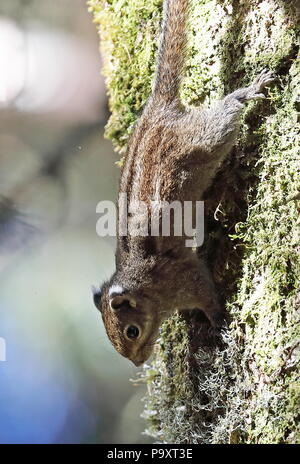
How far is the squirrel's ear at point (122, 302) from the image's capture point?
3.07 m

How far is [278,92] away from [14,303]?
2.61m

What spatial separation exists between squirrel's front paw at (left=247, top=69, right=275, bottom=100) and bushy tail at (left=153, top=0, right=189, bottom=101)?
0.47 meters

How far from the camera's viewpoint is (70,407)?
4.43m

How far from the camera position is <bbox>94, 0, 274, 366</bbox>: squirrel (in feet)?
9.44

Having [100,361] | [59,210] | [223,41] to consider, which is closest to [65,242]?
[59,210]

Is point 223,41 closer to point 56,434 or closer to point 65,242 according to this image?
point 65,242

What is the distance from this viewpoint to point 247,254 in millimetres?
2707

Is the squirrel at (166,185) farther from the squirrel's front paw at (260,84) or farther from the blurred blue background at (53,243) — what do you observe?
the blurred blue background at (53,243)
